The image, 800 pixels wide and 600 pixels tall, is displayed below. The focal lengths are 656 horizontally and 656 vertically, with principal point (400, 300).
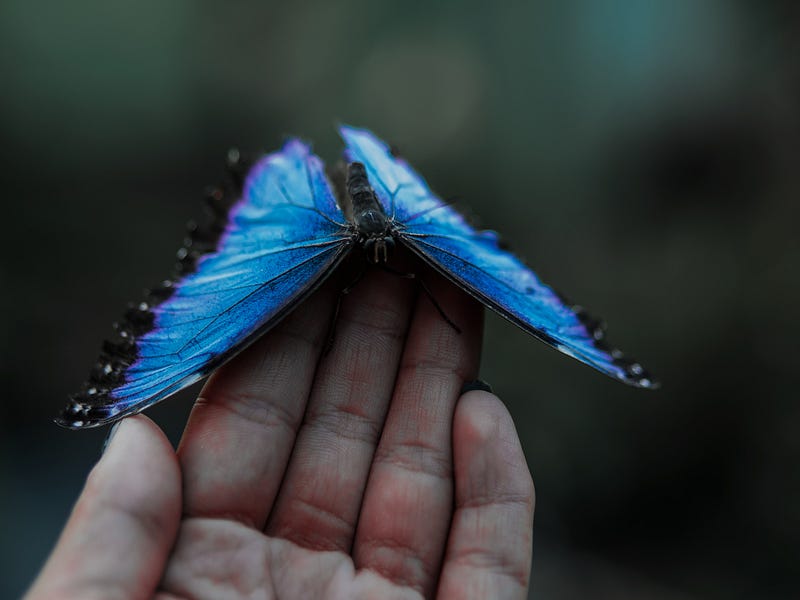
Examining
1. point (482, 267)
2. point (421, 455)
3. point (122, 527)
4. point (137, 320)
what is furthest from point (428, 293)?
point (122, 527)

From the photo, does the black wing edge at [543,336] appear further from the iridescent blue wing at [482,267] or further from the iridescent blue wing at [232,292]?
the iridescent blue wing at [232,292]

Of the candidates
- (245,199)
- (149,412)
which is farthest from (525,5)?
(149,412)

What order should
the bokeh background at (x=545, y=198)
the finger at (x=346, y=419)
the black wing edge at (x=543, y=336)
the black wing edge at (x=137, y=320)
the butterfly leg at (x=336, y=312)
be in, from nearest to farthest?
the black wing edge at (x=137, y=320) → the finger at (x=346, y=419) → the black wing edge at (x=543, y=336) → the butterfly leg at (x=336, y=312) → the bokeh background at (x=545, y=198)

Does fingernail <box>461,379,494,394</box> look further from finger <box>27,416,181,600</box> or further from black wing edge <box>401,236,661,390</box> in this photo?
finger <box>27,416,181,600</box>

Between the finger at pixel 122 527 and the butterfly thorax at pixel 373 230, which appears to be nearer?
the finger at pixel 122 527

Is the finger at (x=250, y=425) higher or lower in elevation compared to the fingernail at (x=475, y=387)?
lower

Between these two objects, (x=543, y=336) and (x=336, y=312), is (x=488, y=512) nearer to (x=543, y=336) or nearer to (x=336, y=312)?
(x=543, y=336)

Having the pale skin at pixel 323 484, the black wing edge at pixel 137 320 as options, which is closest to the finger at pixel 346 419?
the pale skin at pixel 323 484

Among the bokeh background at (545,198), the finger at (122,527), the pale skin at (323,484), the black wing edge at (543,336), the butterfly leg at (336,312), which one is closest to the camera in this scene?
the finger at (122,527)
